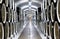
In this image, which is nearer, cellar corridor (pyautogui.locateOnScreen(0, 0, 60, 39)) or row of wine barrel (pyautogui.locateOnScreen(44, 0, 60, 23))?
row of wine barrel (pyautogui.locateOnScreen(44, 0, 60, 23))

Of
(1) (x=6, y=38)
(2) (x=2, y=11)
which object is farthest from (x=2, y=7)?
(1) (x=6, y=38)

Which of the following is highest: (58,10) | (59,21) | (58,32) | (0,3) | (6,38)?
(0,3)

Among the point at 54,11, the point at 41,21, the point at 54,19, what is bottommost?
the point at 41,21

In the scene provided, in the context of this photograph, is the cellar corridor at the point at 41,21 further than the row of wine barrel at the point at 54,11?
Yes

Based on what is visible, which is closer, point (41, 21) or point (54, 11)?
point (54, 11)

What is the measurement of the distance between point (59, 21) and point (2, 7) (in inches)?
64.5

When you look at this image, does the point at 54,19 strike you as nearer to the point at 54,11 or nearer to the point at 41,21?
the point at 54,11

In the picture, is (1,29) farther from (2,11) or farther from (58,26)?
(58,26)

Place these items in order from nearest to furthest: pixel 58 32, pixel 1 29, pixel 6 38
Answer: pixel 58 32 → pixel 1 29 → pixel 6 38

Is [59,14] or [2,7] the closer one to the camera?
[59,14]

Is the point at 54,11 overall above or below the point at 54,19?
above

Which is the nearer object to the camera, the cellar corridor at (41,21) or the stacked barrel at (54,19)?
the stacked barrel at (54,19)

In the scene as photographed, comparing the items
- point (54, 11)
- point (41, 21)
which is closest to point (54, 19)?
point (54, 11)

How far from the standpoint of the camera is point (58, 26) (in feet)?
10.6
